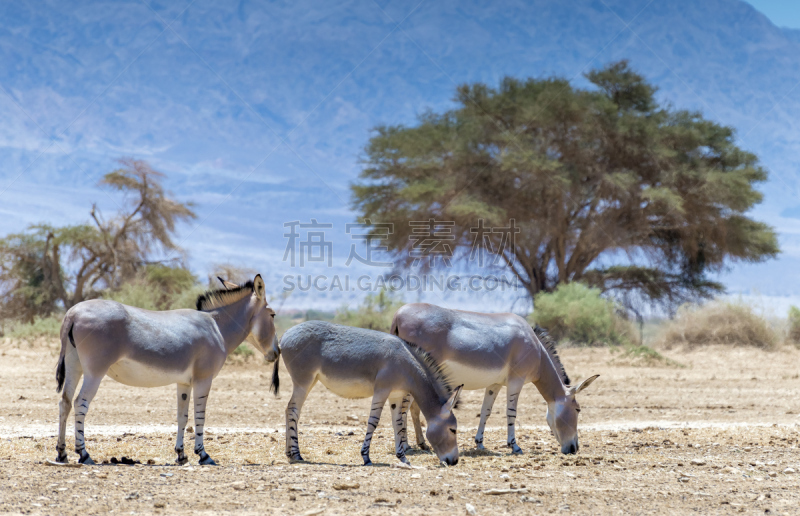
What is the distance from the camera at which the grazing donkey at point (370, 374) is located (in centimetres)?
916

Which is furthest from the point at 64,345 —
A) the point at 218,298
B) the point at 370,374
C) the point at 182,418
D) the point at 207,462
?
the point at 370,374

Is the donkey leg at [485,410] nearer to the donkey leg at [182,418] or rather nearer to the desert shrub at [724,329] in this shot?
the donkey leg at [182,418]

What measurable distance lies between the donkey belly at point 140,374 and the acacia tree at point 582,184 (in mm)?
26224

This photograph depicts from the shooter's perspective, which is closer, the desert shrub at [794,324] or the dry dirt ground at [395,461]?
the dry dirt ground at [395,461]

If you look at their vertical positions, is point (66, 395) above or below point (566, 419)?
above

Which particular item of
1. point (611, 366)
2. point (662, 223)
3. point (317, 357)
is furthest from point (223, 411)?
point (662, 223)

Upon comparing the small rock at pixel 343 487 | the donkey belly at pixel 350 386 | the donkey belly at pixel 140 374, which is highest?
the donkey belly at pixel 140 374

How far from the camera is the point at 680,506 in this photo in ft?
23.6

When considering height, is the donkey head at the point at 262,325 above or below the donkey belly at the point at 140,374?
above

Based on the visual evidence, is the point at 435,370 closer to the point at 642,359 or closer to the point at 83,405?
the point at 83,405

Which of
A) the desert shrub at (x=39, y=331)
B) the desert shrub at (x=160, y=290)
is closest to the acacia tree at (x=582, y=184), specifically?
the desert shrub at (x=160, y=290)

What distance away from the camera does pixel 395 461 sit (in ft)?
31.4

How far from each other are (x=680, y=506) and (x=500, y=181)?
101ft

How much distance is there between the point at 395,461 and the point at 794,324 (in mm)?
24143
